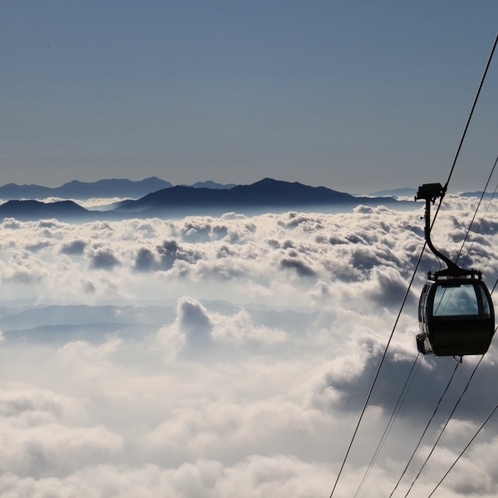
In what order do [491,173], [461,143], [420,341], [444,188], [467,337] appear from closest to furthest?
[461,143] < [491,173] < [444,188] < [467,337] < [420,341]

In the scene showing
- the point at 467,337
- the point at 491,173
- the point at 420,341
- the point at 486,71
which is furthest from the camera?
the point at 420,341

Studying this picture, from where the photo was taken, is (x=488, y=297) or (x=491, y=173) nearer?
(x=491, y=173)

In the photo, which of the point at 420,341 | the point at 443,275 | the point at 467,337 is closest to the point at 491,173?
the point at 443,275

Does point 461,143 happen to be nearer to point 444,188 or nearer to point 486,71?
point 486,71

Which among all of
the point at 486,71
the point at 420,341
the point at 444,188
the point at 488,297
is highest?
the point at 486,71

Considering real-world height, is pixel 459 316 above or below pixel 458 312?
below
